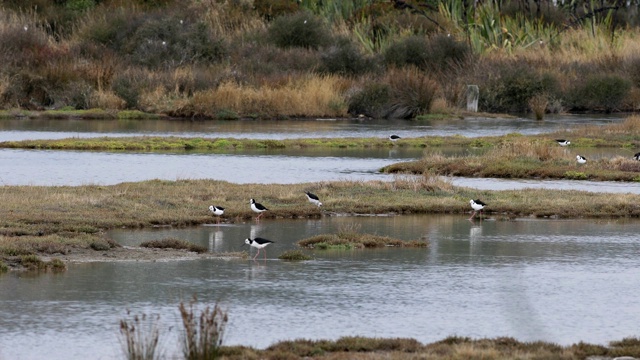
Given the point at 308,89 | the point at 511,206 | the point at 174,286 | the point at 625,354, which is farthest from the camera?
the point at 308,89

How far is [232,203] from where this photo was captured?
974 inches

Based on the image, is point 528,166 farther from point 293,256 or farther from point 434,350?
point 434,350

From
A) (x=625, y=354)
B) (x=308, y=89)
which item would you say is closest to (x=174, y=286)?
(x=625, y=354)

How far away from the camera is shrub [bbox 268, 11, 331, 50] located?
67312mm

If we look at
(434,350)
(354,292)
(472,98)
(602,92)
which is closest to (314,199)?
(354,292)

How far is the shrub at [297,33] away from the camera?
67312 millimetres

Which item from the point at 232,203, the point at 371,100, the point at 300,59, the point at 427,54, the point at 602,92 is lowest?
the point at 232,203

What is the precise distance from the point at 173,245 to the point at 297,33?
4842cm

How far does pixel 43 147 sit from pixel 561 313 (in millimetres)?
Answer: 25806

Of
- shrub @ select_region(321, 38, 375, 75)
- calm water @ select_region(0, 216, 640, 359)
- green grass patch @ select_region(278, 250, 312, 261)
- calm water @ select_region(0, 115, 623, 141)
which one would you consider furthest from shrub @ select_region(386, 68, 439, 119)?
green grass patch @ select_region(278, 250, 312, 261)

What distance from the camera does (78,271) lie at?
1822 centimetres

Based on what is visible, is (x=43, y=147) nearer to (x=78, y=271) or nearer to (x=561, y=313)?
(x=78, y=271)

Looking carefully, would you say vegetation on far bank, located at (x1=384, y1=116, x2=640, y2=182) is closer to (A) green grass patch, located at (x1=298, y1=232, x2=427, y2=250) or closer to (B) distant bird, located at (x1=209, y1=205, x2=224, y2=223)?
(B) distant bird, located at (x1=209, y1=205, x2=224, y2=223)

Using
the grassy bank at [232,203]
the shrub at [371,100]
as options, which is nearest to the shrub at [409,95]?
the shrub at [371,100]
